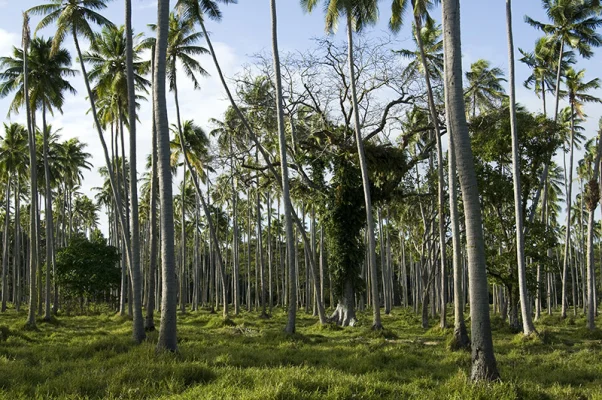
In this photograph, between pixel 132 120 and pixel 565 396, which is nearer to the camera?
pixel 565 396

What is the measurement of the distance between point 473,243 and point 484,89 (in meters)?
21.0

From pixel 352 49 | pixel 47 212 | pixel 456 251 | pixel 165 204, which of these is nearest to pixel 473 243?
pixel 165 204

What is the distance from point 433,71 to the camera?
25.5 meters

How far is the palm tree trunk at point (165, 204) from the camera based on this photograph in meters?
12.1

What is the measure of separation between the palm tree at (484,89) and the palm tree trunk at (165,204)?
1773cm

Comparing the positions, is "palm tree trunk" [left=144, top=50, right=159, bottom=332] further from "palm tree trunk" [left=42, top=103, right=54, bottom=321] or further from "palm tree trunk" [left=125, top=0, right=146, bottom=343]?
"palm tree trunk" [left=42, top=103, right=54, bottom=321]

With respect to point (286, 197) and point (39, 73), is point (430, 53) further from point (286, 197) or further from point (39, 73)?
point (39, 73)

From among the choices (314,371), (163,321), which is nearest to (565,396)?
(314,371)

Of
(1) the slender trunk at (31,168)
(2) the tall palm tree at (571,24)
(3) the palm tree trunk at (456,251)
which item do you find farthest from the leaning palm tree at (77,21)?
(2) the tall palm tree at (571,24)

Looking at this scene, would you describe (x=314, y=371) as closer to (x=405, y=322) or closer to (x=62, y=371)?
(x=62, y=371)

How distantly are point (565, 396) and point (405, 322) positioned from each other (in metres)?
23.2

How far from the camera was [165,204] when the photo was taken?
12.2m

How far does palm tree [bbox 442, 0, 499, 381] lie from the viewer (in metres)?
9.00

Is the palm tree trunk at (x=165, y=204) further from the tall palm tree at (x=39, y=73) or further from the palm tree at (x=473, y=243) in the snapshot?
the tall palm tree at (x=39, y=73)
